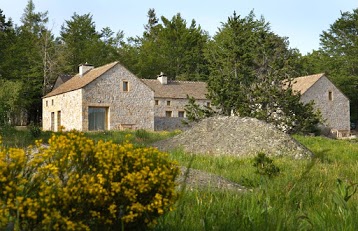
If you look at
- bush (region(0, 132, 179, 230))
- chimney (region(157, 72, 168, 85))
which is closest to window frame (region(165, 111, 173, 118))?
chimney (region(157, 72, 168, 85))

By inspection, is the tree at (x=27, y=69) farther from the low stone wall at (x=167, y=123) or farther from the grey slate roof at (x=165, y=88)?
the low stone wall at (x=167, y=123)

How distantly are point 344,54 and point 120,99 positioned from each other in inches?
1320

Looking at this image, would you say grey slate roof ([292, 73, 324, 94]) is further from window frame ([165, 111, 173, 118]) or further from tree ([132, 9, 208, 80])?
tree ([132, 9, 208, 80])

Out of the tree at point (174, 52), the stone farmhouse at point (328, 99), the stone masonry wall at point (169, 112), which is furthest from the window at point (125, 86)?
the tree at point (174, 52)

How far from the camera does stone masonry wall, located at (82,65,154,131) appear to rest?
118 feet

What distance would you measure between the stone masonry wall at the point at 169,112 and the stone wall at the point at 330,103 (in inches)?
432

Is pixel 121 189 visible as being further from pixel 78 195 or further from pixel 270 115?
pixel 270 115

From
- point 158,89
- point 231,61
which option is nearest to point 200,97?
point 158,89

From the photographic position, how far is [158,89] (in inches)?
1796

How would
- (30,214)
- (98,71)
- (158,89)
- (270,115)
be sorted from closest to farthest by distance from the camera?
(30,214)
(270,115)
(98,71)
(158,89)

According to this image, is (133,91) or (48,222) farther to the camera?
(133,91)

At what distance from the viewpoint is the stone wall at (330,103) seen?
1633 inches

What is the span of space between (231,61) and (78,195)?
23.8 m

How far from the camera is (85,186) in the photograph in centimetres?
277
